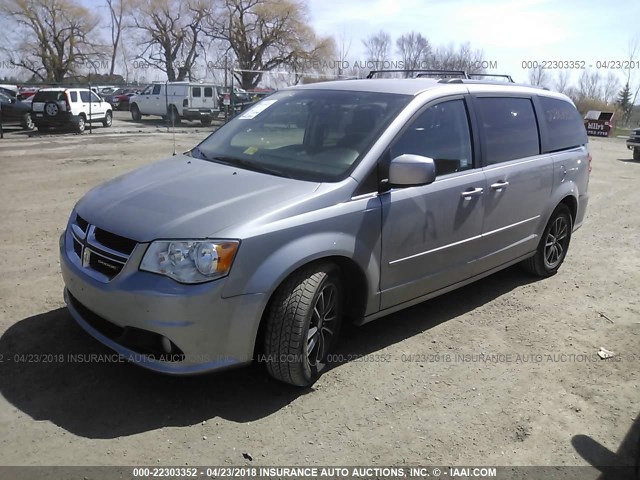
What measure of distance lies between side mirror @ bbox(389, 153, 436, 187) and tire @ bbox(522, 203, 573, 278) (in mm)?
2393

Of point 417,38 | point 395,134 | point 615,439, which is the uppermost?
point 417,38

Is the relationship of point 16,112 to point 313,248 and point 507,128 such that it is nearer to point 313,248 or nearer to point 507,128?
point 507,128

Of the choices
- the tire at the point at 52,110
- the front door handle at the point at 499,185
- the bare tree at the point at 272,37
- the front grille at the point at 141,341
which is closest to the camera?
the front grille at the point at 141,341

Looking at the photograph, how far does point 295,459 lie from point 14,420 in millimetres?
1524

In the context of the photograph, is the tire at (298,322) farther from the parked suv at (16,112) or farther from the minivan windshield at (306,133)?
the parked suv at (16,112)

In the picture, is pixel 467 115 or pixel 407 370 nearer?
pixel 407 370

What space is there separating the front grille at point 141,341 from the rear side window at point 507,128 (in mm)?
2836

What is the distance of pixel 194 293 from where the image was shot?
9.36 feet

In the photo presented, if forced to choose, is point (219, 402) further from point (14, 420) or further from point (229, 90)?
point (229, 90)

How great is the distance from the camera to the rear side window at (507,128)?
14.6 feet

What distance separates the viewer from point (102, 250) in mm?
3150

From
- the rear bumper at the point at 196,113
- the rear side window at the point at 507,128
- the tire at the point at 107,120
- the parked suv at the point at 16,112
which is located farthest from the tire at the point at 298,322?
the rear bumper at the point at 196,113

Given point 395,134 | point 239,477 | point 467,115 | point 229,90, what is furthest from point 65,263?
point 229,90

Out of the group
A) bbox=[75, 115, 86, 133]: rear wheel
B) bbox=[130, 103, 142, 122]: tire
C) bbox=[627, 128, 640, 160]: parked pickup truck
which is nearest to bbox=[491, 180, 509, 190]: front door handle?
bbox=[627, 128, 640, 160]: parked pickup truck
